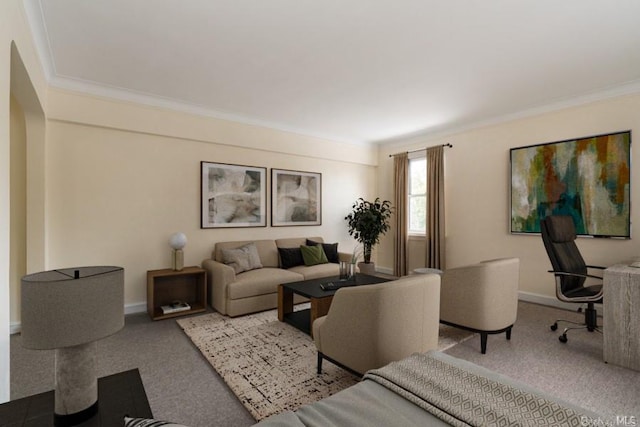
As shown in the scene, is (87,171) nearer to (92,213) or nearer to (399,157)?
(92,213)

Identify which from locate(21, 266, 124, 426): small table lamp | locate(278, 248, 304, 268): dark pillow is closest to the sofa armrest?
locate(278, 248, 304, 268): dark pillow

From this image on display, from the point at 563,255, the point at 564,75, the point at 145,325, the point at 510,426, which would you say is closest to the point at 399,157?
the point at 564,75

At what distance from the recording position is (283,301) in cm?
354

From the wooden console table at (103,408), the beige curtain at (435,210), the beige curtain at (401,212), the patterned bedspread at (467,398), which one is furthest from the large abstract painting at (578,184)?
the wooden console table at (103,408)

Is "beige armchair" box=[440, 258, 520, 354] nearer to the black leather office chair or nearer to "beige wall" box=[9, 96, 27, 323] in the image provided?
the black leather office chair

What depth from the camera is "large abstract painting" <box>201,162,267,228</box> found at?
4.40 m

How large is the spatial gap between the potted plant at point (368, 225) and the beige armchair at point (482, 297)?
2.63m

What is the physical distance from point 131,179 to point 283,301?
7.91 ft

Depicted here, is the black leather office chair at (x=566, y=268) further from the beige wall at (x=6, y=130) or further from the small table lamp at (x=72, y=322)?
the beige wall at (x=6, y=130)

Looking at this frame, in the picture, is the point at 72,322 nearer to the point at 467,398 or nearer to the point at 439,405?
the point at 439,405

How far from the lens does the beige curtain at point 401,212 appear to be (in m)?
5.85

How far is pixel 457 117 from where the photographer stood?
4699 millimetres

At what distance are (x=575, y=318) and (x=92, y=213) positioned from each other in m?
5.77

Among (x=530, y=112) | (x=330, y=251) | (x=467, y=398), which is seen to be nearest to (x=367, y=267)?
(x=330, y=251)
